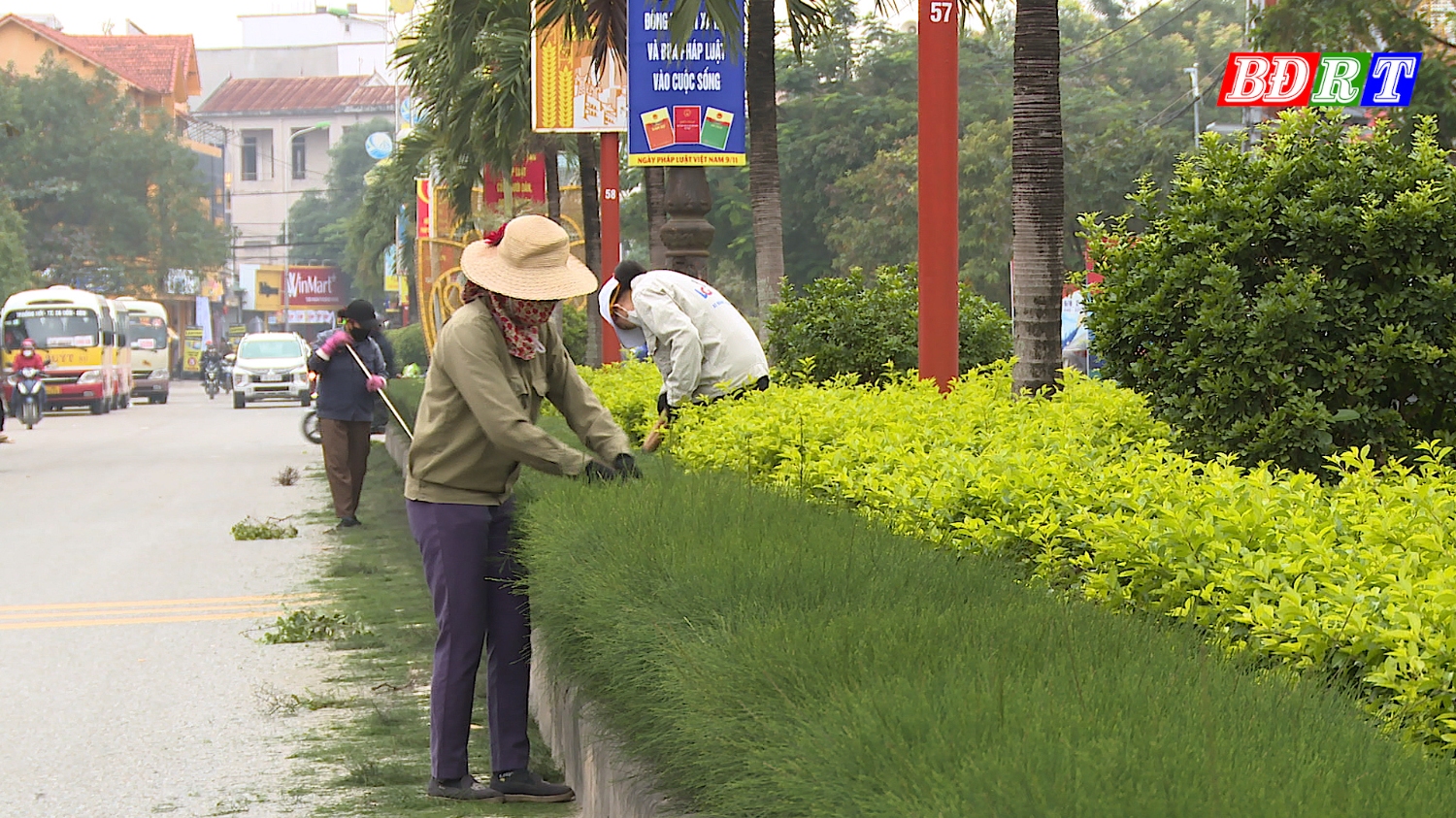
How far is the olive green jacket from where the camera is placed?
543 cm

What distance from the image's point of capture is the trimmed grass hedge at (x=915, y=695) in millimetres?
2525

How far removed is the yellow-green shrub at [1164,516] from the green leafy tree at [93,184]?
225ft

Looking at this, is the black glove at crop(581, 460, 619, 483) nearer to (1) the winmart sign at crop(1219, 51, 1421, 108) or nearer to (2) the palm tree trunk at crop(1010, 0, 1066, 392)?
(2) the palm tree trunk at crop(1010, 0, 1066, 392)

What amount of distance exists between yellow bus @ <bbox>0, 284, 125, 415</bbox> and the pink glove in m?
31.2

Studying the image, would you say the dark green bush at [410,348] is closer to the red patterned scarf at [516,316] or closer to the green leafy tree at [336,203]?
the red patterned scarf at [516,316]

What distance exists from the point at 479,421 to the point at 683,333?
3.43 metres

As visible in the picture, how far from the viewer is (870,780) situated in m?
2.65

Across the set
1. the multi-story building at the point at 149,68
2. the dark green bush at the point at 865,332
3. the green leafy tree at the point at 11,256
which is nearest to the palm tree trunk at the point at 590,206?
the dark green bush at the point at 865,332

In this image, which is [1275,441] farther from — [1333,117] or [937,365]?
[937,365]

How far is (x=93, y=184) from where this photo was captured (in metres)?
73.2

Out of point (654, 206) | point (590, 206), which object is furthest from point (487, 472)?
point (590, 206)

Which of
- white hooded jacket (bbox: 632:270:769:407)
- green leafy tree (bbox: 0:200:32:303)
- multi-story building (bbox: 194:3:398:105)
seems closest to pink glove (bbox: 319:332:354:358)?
white hooded jacket (bbox: 632:270:769:407)

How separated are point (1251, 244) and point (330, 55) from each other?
135 m

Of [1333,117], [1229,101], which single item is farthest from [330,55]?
[1333,117]
